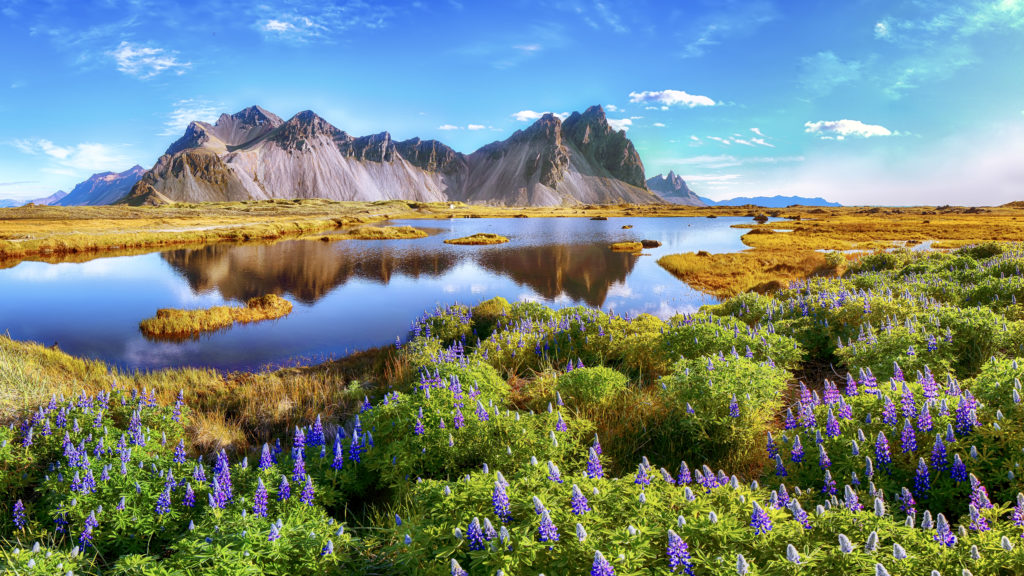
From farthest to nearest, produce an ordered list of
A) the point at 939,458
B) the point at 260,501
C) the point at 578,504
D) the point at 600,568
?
the point at 260,501
the point at 939,458
the point at 578,504
the point at 600,568

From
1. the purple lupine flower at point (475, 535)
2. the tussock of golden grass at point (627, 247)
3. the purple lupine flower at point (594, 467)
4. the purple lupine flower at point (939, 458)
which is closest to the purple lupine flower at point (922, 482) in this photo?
the purple lupine flower at point (939, 458)

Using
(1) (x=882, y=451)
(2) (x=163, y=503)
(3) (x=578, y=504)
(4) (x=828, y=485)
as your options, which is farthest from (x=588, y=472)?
(2) (x=163, y=503)

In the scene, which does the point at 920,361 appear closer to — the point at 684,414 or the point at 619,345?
the point at 684,414

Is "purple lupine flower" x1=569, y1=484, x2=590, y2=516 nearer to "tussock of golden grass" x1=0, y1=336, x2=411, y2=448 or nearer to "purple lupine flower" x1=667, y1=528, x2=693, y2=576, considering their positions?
"purple lupine flower" x1=667, y1=528, x2=693, y2=576

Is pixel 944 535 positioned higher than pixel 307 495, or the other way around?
pixel 944 535

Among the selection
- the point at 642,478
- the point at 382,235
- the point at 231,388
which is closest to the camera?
the point at 642,478

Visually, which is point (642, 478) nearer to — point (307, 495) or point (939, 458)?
point (939, 458)

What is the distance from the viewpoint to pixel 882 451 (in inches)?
181

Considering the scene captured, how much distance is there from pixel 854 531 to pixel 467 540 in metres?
2.72

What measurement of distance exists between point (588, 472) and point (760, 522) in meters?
1.47

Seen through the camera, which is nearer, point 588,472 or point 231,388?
point 588,472

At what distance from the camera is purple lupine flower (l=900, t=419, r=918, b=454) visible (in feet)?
14.9

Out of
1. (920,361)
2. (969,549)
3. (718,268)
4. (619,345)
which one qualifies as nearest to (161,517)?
(969,549)

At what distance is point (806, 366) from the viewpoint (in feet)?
34.0
